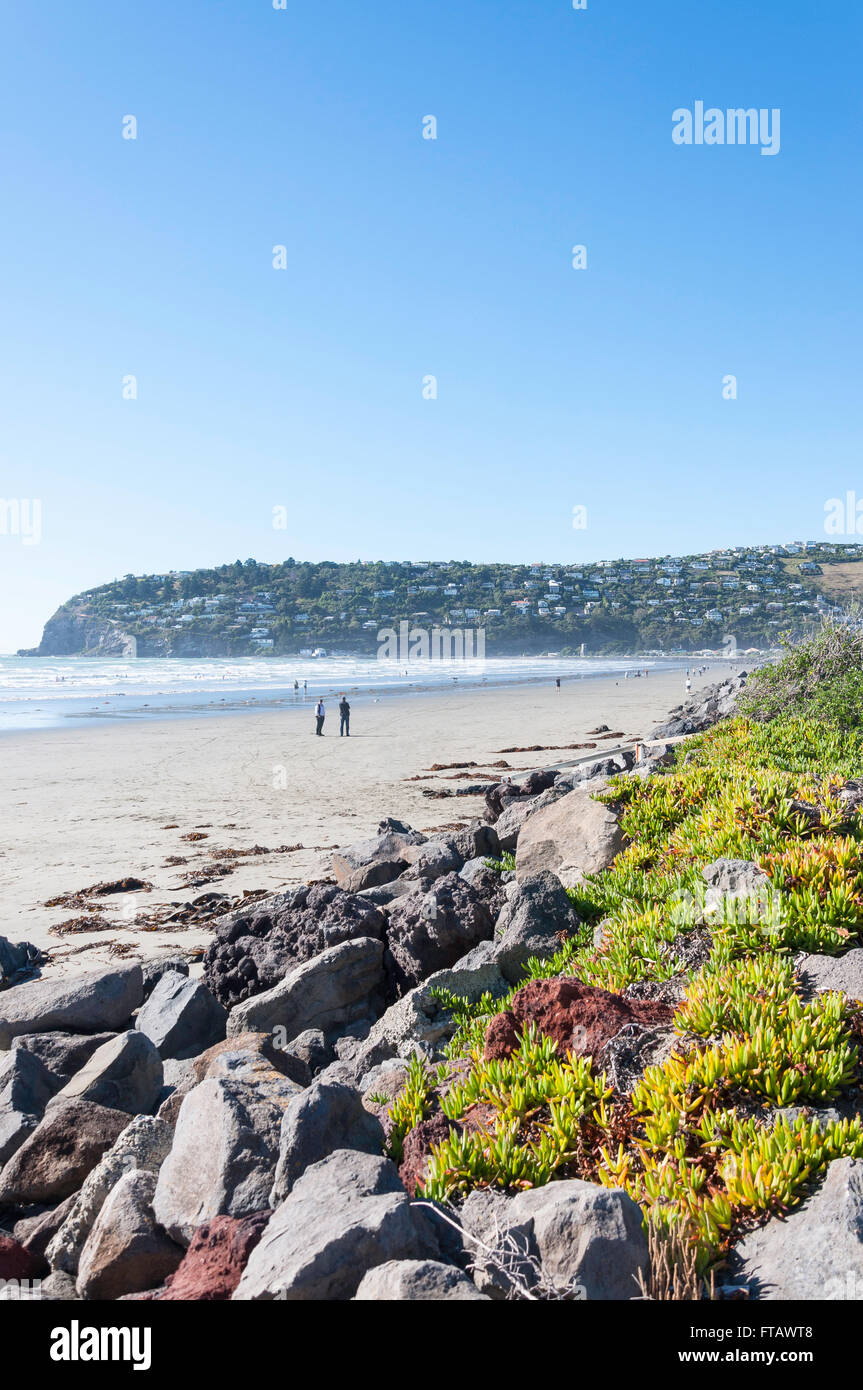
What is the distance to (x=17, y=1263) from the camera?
3754 millimetres

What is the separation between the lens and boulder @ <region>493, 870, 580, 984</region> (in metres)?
5.95

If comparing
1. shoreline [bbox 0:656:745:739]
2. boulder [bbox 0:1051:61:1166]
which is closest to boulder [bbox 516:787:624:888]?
boulder [bbox 0:1051:61:1166]

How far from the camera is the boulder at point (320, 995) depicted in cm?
610

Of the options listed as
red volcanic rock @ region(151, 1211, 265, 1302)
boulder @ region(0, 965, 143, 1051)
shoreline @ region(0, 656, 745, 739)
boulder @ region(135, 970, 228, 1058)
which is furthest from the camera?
shoreline @ region(0, 656, 745, 739)

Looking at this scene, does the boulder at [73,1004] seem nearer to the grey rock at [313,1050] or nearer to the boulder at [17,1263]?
the grey rock at [313,1050]

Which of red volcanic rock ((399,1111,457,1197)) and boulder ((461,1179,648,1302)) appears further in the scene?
red volcanic rock ((399,1111,457,1197))

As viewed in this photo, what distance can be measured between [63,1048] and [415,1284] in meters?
4.26

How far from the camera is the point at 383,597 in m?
136

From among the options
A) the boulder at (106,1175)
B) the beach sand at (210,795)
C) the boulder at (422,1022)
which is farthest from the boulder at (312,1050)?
the beach sand at (210,795)

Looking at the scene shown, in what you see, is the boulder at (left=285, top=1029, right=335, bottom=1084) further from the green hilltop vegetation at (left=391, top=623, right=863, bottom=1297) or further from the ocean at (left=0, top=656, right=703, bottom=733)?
the ocean at (left=0, top=656, right=703, bottom=733)

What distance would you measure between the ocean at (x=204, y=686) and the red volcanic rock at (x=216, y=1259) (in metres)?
36.2

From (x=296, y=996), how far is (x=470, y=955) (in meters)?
1.30

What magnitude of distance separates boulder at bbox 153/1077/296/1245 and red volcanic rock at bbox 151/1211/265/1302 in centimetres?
24

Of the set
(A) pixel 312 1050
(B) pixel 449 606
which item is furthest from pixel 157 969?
(B) pixel 449 606
